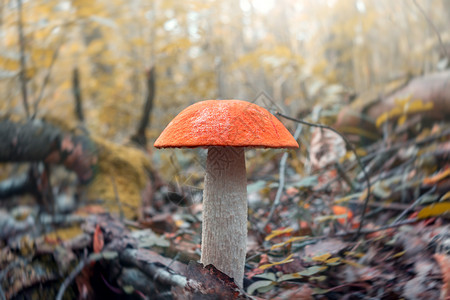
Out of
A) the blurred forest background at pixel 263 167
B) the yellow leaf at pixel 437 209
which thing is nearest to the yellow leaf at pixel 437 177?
the blurred forest background at pixel 263 167

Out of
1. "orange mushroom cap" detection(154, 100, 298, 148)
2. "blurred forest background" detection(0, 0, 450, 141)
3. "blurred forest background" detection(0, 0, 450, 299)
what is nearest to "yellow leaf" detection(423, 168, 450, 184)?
"blurred forest background" detection(0, 0, 450, 299)

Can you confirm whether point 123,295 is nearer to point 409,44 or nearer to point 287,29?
point 409,44

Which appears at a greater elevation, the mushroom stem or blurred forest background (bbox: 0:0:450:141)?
blurred forest background (bbox: 0:0:450:141)

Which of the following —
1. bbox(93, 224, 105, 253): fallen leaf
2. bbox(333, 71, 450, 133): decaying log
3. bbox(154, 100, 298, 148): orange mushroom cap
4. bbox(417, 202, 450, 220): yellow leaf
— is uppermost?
bbox(333, 71, 450, 133): decaying log

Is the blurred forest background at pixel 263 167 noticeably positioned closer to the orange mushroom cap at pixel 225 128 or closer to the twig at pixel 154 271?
the twig at pixel 154 271

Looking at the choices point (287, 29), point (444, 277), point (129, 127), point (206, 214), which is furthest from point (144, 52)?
point (444, 277)

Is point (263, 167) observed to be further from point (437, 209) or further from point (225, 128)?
point (225, 128)

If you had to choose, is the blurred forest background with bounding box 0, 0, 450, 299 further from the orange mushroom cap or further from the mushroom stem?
the orange mushroom cap

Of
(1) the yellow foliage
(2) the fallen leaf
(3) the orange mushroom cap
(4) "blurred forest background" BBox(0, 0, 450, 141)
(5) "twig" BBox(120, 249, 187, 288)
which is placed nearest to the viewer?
(3) the orange mushroom cap

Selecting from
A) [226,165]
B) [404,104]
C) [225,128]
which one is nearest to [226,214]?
[226,165]
